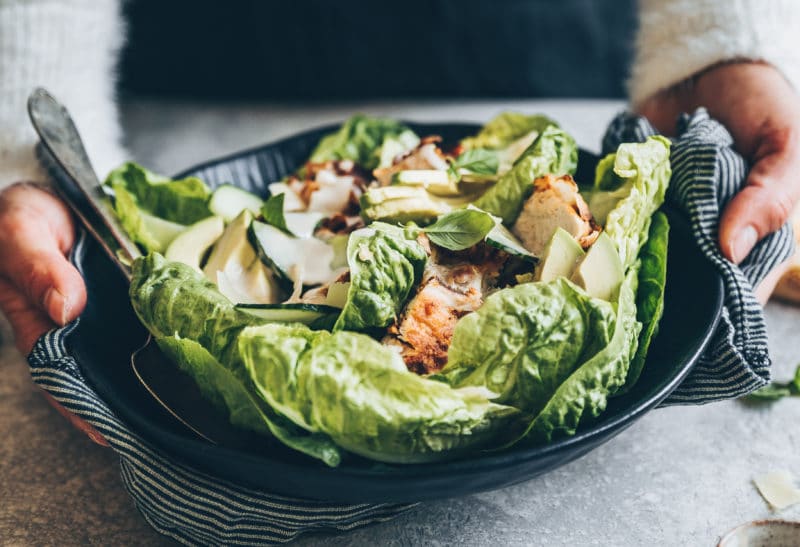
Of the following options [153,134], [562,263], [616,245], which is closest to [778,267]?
[616,245]

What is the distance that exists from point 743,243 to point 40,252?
51.2 inches

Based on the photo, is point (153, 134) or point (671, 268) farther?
point (153, 134)

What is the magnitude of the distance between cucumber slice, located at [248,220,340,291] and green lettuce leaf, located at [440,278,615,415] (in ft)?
1.08

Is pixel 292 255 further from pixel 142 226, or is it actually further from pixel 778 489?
pixel 778 489

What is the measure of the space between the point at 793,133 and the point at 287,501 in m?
1.24

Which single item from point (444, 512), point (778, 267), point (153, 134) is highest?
point (778, 267)

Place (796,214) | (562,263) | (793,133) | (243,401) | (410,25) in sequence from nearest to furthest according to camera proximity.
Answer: (243,401) → (562,263) → (793,133) → (796,214) → (410,25)

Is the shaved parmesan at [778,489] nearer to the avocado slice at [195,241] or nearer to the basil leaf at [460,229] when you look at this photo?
the basil leaf at [460,229]

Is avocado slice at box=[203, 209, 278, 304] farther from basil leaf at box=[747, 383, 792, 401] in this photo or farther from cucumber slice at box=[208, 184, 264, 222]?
basil leaf at box=[747, 383, 792, 401]

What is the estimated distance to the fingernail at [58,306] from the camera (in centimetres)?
126

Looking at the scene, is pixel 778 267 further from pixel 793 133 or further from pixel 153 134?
pixel 153 134

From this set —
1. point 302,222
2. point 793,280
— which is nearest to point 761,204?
point 793,280

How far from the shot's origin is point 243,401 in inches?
39.5

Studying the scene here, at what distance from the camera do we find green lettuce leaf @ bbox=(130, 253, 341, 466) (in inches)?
38.7
